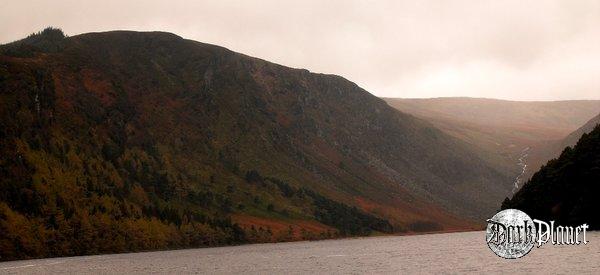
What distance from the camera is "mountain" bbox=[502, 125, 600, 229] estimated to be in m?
172

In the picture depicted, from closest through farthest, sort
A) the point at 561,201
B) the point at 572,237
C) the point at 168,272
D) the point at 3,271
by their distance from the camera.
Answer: the point at 168,272 → the point at 3,271 → the point at 572,237 → the point at 561,201

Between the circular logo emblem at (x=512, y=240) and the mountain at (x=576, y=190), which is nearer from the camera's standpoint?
the circular logo emblem at (x=512, y=240)

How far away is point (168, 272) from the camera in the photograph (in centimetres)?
12756

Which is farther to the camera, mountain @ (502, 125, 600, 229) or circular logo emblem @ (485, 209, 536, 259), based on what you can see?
mountain @ (502, 125, 600, 229)

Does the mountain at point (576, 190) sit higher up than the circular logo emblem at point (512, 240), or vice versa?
the mountain at point (576, 190)

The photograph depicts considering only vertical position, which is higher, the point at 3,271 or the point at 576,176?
the point at 576,176

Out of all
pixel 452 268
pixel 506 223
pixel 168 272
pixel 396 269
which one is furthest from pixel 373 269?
pixel 506 223

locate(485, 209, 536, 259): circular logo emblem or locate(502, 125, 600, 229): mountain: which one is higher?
locate(502, 125, 600, 229): mountain

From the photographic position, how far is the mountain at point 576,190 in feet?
566

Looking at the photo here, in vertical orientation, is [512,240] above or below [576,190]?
below

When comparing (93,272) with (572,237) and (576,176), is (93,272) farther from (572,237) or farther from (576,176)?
(576,176)

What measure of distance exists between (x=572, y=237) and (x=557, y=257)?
54965mm

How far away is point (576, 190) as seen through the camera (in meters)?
182

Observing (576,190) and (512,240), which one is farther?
(576,190)
